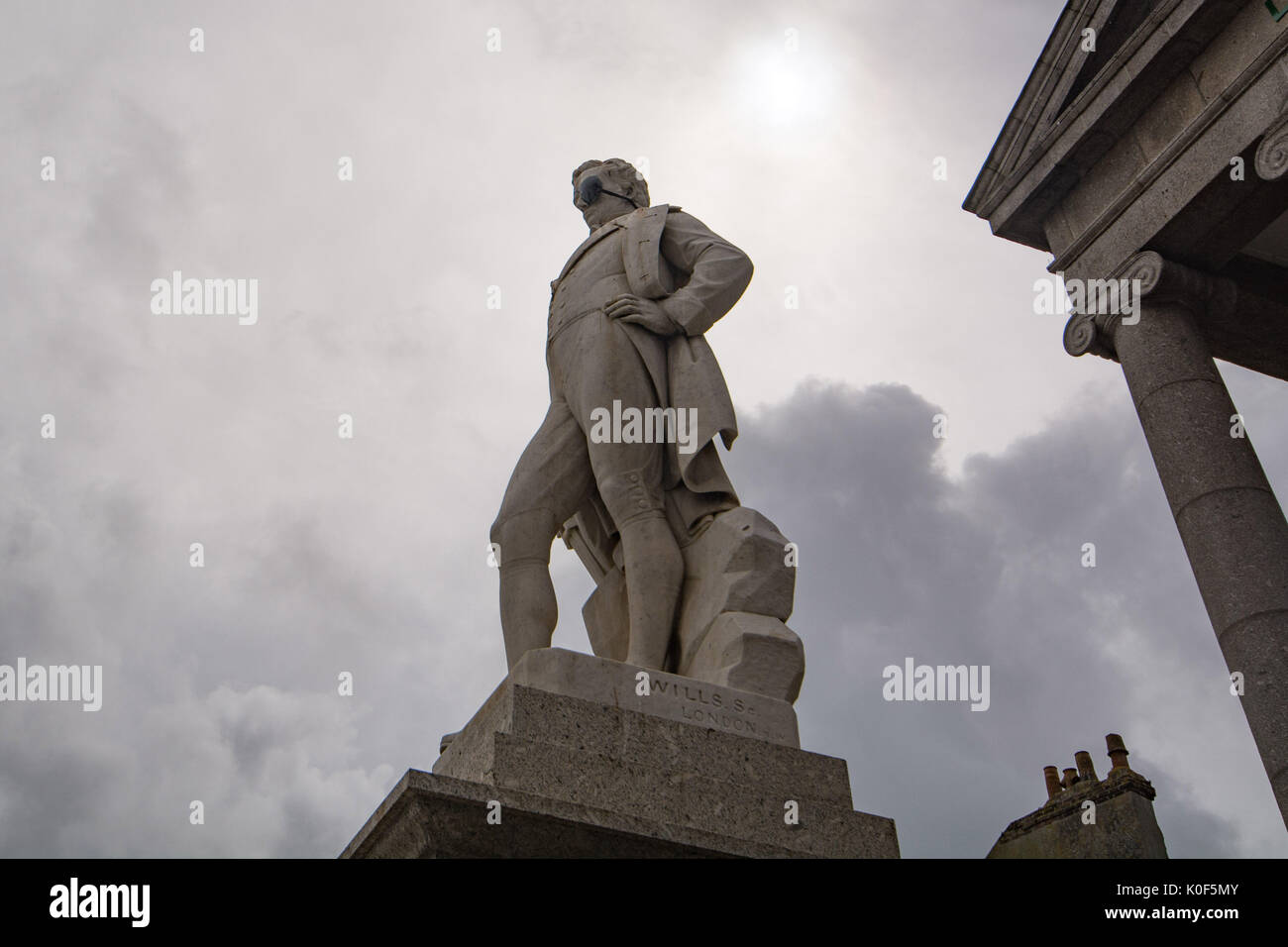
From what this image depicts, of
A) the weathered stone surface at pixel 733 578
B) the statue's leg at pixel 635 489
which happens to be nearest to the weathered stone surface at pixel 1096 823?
the weathered stone surface at pixel 733 578

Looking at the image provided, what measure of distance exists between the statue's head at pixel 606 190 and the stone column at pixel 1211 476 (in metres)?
5.29

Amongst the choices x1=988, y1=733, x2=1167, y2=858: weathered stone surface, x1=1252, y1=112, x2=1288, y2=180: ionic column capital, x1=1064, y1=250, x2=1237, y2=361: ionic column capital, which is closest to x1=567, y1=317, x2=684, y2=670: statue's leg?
x1=988, y1=733, x2=1167, y2=858: weathered stone surface

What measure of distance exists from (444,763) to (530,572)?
5.33 ft

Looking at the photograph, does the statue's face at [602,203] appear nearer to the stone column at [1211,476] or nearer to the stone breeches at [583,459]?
the stone breeches at [583,459]

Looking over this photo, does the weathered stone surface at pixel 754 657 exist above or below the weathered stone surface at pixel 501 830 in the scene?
above

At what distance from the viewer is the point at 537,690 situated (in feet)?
19.1

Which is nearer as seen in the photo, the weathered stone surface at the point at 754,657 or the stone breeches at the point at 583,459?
the weathered stone surface at the point at 754,657

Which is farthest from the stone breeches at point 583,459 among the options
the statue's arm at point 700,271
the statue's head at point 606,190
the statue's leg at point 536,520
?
the statue's head at point 606,190

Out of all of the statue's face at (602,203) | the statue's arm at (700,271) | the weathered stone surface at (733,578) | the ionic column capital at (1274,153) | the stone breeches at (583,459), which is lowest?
the weathered stone surface at (733,578)

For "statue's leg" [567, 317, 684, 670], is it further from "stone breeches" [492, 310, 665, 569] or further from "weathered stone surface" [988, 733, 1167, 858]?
"weathered stone surface" [988, 733, 1167, 858]

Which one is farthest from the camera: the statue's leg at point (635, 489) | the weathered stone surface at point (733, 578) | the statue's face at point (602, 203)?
the statue's face at point (602, 203)

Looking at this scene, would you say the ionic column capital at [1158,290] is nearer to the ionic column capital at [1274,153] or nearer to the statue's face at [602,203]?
the ionic column capital at [1274,153]

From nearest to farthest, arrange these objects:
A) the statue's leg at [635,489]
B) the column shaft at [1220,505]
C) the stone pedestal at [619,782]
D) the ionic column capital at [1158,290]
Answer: the stone pedestal at [619,782] < the statue's leg at [635,489] < the column shaft at [1220,505] < the ionic column capital at [1158,290]

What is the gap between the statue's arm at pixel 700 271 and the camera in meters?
8.20
